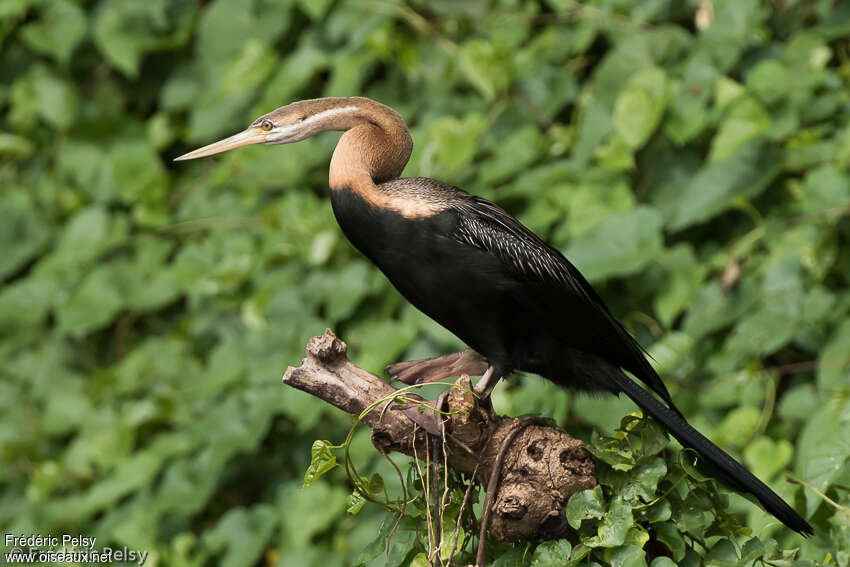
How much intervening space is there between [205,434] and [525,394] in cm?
115

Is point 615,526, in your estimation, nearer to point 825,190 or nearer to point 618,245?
point 618,245

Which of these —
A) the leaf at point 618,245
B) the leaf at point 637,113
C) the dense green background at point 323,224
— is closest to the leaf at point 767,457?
the dense green background at point 323,224


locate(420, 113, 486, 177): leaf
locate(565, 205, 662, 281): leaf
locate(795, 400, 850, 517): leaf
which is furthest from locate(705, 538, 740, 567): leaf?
locate(420, 113, 486, 177): leaf

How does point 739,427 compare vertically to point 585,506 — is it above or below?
below

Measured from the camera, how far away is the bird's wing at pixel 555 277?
1.56 meters

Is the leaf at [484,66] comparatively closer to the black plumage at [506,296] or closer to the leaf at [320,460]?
the black plumage at [506,296]

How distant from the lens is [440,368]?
5.59 feet

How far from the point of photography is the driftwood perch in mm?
1386

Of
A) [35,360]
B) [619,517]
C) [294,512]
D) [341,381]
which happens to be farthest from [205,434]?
[619,517]

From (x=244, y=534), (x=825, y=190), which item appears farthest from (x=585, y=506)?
(x=244, y=534)

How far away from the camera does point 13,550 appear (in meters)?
3.16

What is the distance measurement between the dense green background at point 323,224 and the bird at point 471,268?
0.60 m

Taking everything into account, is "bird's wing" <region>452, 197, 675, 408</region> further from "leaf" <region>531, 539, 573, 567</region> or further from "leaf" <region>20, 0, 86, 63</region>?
"leaf" <region>20, 0, 86, 63</region>

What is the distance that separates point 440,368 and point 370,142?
43 centimetres
